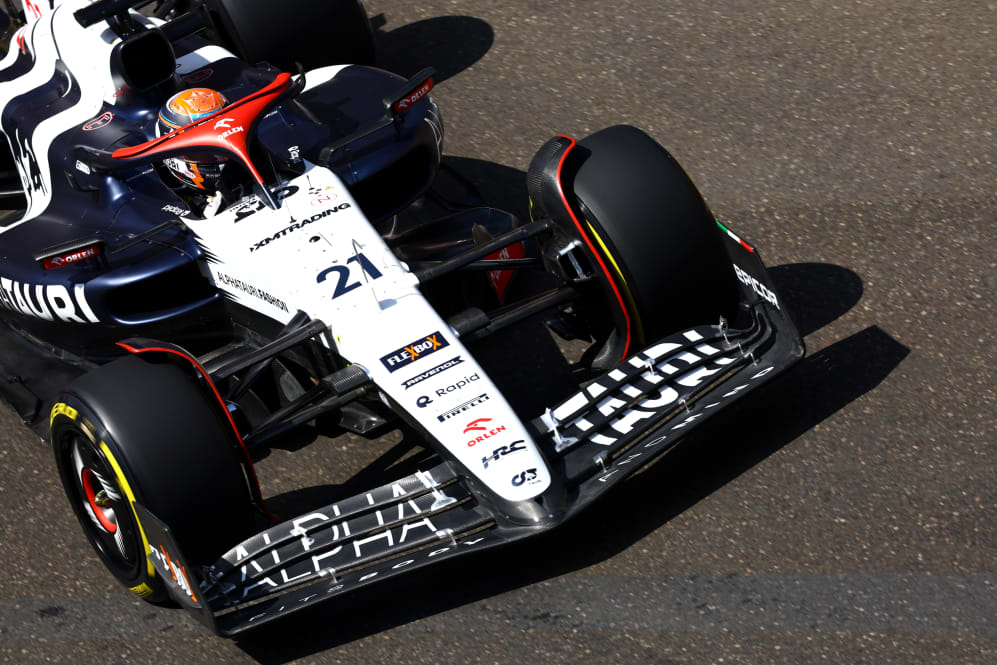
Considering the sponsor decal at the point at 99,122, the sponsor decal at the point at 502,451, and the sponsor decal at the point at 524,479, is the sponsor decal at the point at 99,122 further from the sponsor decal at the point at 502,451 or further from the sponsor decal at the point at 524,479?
the sponsor decal at the point at 524,479

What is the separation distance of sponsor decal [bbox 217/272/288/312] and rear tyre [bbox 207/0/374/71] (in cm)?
208

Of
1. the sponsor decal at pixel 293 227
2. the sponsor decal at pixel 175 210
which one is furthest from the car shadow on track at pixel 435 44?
the sponsor decal at pixel 293 227

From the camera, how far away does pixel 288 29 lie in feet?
23.4

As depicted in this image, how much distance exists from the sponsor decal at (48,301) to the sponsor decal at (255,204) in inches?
27.1

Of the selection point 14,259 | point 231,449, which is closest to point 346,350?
point 231,449

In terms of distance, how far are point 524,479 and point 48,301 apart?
2.30 metres

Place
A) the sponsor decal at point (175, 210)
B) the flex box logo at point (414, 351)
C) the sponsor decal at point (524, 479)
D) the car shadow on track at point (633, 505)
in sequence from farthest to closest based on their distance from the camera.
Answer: the sponsor decal at point (175, 210) < the flex box logo at point (414, 351) < the car shadow on track at point (633, 505) < the sponsor decal at point (524, 479)

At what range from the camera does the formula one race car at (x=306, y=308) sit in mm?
4441

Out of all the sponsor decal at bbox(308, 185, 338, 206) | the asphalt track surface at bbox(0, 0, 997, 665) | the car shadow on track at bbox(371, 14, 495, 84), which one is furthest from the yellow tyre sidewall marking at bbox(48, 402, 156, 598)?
the car shadow on track at bbox(371, 14, 495, 84)

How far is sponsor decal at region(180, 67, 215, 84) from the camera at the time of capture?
649cm

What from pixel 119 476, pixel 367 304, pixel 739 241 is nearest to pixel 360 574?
pixel 119 476

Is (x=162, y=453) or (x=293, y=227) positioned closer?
(x=162, y=453)

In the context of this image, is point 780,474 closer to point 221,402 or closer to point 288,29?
point 221,402

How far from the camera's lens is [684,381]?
4863 mm
